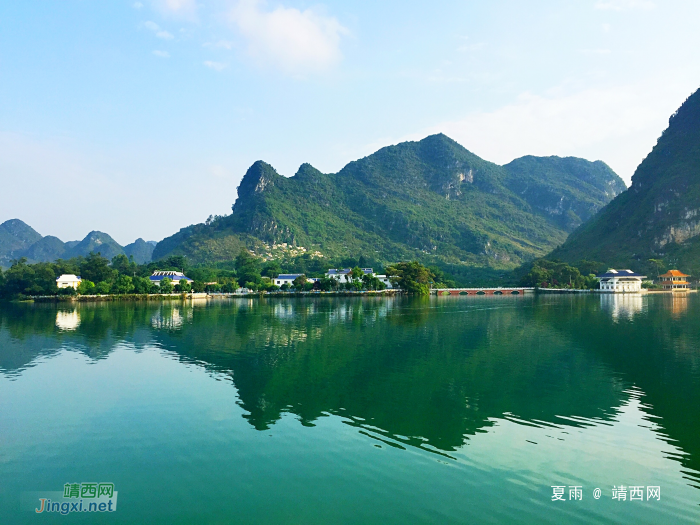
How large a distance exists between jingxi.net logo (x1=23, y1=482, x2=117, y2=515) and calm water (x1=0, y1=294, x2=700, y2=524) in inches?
9.3

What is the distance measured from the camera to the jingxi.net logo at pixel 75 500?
31.4 feet

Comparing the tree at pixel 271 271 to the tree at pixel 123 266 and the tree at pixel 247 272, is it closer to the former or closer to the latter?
the tree at pixel 247 272

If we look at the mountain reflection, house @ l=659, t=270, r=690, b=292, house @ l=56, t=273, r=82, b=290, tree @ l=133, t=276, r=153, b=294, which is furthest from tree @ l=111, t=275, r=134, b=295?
house @ l=659, t=270, r=690, b=292

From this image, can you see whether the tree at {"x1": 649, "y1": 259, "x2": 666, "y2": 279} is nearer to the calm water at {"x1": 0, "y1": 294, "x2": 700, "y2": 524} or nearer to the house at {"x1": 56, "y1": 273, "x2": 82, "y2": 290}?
the calm water at {"x1": 0, "y1": 294, "x2": 700, "y2": 524}

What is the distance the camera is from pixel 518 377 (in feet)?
66.1

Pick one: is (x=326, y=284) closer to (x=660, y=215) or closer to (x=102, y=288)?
(x=102, y=288)

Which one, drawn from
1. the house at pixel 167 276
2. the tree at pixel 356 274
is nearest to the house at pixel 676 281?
the tree at pixel 356 274

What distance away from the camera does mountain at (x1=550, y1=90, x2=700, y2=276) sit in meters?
125

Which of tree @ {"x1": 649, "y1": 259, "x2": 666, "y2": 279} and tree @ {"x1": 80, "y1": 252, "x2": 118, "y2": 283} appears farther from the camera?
tree @ {"x1": 649, "y1": 259, "x2": 666, "y2": 279}

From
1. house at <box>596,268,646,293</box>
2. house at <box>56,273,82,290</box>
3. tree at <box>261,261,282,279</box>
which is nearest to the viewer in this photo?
house at <box>56,273,82,290</box>

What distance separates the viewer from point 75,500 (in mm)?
9961

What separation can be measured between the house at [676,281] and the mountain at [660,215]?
7.29m

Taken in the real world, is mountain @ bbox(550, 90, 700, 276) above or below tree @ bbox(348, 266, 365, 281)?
above

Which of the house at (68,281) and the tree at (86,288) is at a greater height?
the house at (68,281)
